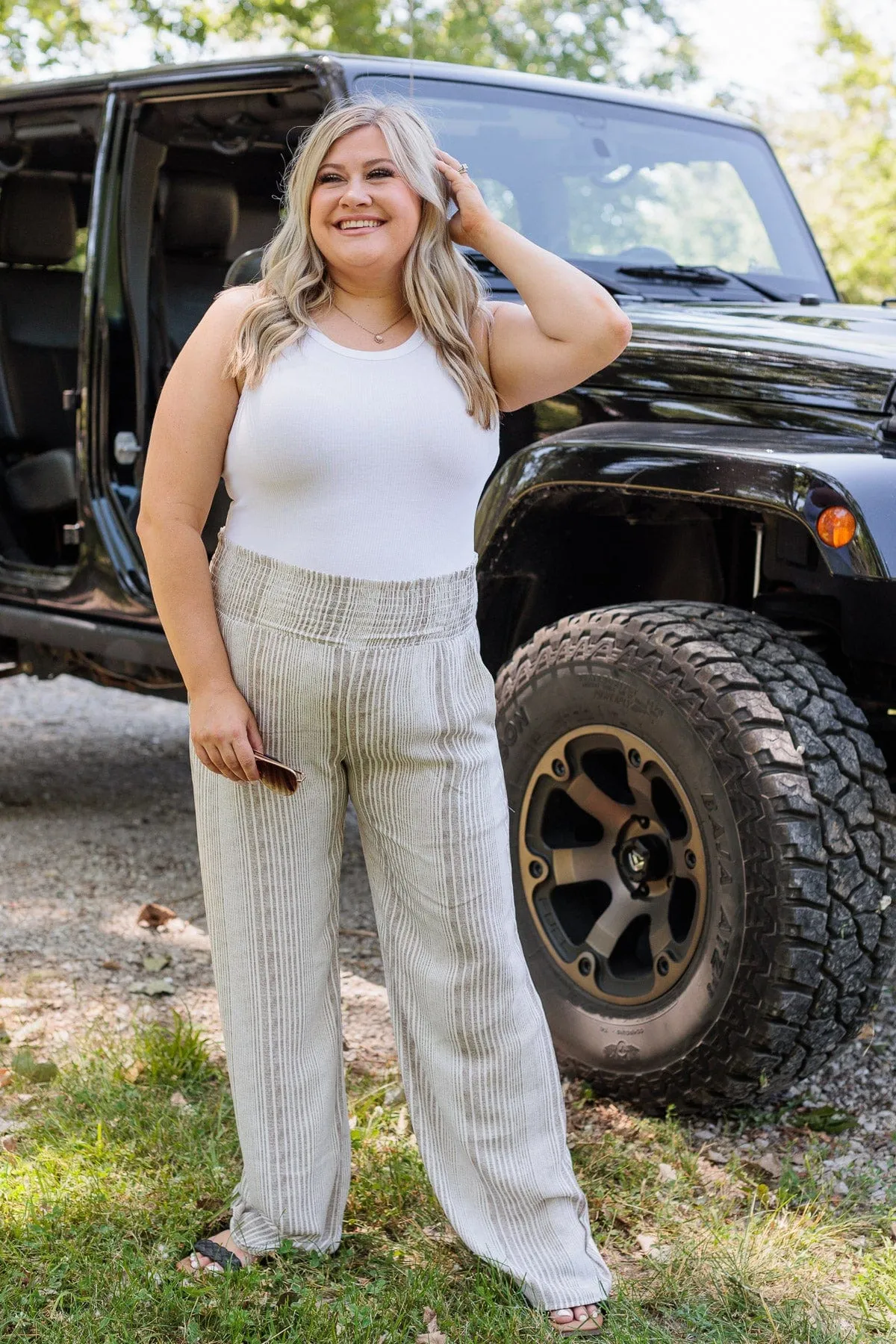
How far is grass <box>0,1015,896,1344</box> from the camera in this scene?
2.17 meters

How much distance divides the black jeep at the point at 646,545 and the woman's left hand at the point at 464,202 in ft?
1.41

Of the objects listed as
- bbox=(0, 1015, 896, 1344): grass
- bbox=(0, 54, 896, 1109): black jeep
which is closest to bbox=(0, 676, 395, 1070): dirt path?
bbox=(0, 1015, 896, 1344): grass

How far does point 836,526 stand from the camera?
2457 millimetres

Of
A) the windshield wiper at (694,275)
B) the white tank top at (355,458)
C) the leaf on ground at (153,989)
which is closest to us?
the white tank top at (355,458)

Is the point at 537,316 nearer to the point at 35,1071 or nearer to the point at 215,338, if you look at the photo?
the point at 215,338

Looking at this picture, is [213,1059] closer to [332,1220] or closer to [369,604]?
[332,1220]

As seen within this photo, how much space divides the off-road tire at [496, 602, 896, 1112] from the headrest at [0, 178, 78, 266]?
8.60ft

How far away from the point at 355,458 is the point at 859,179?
1630 centimetres

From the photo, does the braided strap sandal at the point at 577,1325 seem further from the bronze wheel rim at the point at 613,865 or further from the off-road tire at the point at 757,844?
the bronze wheel rim at the point at 613,865

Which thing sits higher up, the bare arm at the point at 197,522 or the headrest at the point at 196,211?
the headrest at the point at 196,211

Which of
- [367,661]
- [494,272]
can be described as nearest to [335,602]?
[367,661]

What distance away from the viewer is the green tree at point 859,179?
48.2 ft

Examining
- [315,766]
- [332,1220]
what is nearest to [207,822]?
[315,766]

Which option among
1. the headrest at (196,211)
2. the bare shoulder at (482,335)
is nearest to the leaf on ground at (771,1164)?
the bare shoulder at (482,335)
